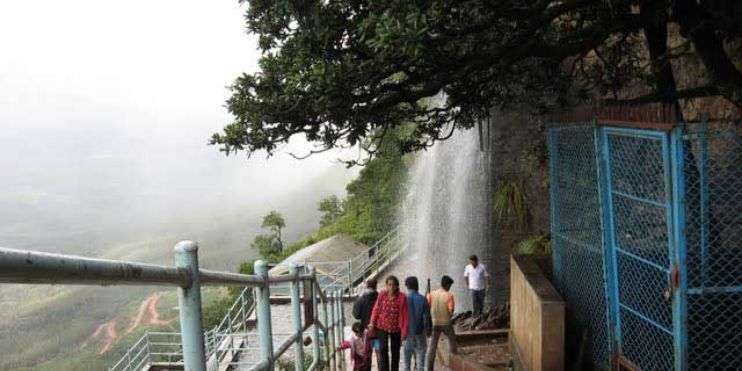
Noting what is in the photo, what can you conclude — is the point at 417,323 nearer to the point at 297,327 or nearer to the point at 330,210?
the point at 297,327

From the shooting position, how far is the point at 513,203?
52.8 feet

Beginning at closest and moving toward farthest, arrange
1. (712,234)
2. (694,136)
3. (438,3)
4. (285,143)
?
1. (694,136)
2. (712,234)
3. (438,3)
4. (285,143)

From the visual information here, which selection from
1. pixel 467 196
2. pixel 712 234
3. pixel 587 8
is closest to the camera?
pixel 712 234

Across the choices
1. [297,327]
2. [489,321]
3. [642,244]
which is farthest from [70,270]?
[489,321]

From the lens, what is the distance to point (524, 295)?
6.73 m

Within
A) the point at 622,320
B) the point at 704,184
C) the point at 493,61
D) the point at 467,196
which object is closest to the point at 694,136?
the point at 704,184

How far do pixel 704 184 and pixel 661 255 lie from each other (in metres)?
0.77

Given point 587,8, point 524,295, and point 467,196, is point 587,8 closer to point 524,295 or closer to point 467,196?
point 524,295

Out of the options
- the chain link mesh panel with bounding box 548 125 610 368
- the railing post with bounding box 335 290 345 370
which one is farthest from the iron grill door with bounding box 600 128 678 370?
the railing post with bounding box 335 290 345 370

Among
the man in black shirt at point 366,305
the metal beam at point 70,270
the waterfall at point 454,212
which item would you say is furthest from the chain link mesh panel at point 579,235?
the waterfall at point 454,212

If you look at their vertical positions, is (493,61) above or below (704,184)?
above

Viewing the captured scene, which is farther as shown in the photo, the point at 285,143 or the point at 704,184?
the point at 285,143

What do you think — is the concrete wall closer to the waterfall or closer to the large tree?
the large tree

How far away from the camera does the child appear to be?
22.4ft
